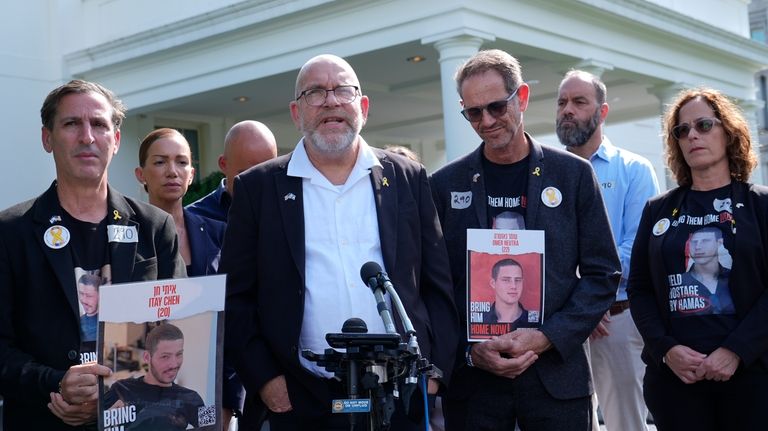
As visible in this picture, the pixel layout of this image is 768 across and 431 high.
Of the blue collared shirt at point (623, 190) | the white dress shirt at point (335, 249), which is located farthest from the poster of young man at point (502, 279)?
the blue collared shirt at point (623, 190)

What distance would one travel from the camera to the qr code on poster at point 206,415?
128 inches

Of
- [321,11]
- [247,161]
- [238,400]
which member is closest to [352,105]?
[238,400]

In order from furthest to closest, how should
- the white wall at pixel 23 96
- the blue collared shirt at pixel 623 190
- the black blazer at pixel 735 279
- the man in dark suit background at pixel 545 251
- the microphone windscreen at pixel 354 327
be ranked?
the white wall at pixel 23 96
the blue collared shirt at pixel 623 190
the black blazer at pixel 735 279
the man in dark suit background at pixel 545 251
the microphone windscreen at pixel 354 327

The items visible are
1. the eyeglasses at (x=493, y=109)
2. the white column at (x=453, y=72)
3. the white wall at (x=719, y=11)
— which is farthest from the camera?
the white wall at (x=719, y=11)

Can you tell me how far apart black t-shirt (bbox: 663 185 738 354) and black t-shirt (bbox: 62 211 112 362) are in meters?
2.60

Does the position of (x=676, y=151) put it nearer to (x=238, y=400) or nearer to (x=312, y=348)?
(x=312, y=348)

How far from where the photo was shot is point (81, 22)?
18234mm

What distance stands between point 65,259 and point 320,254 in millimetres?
971

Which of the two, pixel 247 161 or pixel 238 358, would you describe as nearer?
pixel 238 358

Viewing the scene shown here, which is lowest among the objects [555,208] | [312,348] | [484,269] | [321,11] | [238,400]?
[238,400]

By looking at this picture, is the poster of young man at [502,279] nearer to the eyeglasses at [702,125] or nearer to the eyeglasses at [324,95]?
the eyeglasses at [324,95]

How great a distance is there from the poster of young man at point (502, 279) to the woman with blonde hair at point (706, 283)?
2.69 feet

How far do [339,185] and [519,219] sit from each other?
0.85m

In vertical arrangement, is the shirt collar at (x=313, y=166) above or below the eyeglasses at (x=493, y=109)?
below
